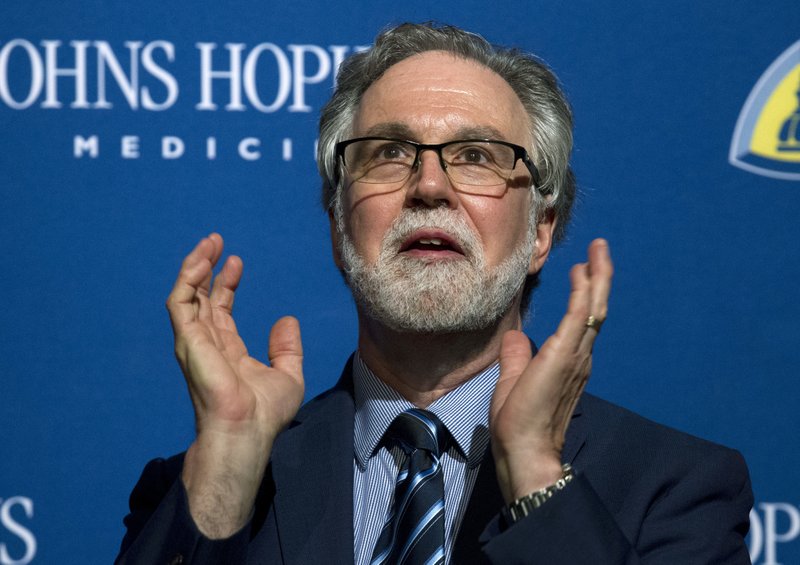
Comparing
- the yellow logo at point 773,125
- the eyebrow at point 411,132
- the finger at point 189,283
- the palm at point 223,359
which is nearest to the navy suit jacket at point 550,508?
the palm at point 223,359

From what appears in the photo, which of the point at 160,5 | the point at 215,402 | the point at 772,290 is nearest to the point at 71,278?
the point at 160,5

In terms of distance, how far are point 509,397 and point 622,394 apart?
1058 millimetres

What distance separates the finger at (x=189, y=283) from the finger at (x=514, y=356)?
52 centimetres

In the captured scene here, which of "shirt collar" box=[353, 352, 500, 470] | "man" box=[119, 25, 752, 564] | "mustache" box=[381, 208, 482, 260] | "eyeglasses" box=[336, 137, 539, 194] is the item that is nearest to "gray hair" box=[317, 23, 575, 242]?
"man" box=[119, 25, 752, 564]

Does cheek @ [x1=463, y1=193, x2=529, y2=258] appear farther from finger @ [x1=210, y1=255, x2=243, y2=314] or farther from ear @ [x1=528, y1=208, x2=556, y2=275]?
finger @ [x1=210, y1=255, x2=243, y2=314]

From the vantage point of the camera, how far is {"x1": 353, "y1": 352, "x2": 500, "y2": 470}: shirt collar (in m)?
1.87

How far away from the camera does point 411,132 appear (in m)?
1.99

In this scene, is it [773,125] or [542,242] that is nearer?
[542,242]

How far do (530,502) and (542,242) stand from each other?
2.51ft

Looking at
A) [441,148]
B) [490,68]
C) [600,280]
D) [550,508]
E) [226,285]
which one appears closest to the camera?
[550,508]

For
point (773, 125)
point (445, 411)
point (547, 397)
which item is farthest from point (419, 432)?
point (773, 125)

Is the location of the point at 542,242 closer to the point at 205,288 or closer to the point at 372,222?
the point at 372,222

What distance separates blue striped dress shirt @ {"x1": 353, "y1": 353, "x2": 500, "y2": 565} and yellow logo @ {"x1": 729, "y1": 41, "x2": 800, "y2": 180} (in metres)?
1.00

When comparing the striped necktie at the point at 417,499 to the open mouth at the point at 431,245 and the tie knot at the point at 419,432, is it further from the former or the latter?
the open mouth at the point at 431,245
